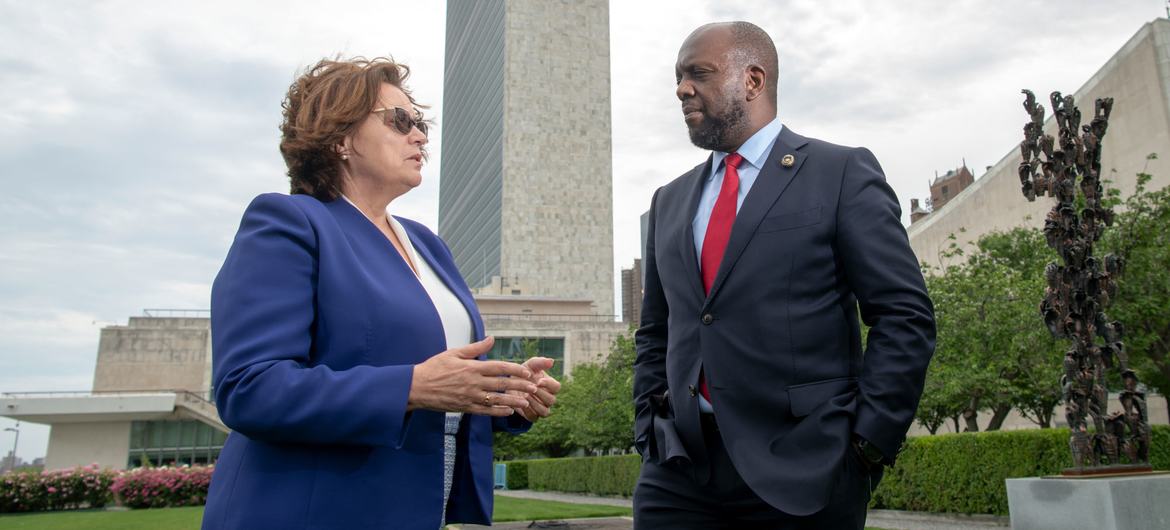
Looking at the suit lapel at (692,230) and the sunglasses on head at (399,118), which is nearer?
the sunglasses on head at (399,118)

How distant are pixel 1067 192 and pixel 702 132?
772 centimetres

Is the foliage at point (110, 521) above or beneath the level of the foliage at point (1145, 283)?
beneath

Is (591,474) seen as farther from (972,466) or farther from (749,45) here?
(749,45)

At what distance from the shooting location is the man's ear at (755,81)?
10.3 feet

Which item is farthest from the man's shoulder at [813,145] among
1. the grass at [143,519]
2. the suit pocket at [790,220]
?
the grass at [143,519]

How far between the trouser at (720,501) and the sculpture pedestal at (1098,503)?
6.01m

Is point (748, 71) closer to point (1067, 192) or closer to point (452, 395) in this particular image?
point (452, 395)

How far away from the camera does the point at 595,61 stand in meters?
100

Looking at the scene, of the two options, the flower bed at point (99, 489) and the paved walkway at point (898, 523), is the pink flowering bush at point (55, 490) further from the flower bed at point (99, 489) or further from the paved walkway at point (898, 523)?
the paved walkway at point (898, 523)

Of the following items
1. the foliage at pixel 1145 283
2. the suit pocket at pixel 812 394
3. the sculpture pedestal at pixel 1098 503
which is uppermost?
the foliage at pixel 1145 283

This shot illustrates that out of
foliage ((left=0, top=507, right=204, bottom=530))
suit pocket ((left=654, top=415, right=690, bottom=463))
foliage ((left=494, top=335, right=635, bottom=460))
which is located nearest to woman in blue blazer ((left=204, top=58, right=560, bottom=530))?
suit pocket ((left=654, top=415, right=690, bottom=463))

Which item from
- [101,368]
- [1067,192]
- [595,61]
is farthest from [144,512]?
[595,61]

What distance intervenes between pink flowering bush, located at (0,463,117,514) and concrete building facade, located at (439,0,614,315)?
63672 millimetres

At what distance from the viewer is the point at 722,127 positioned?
3.17m
